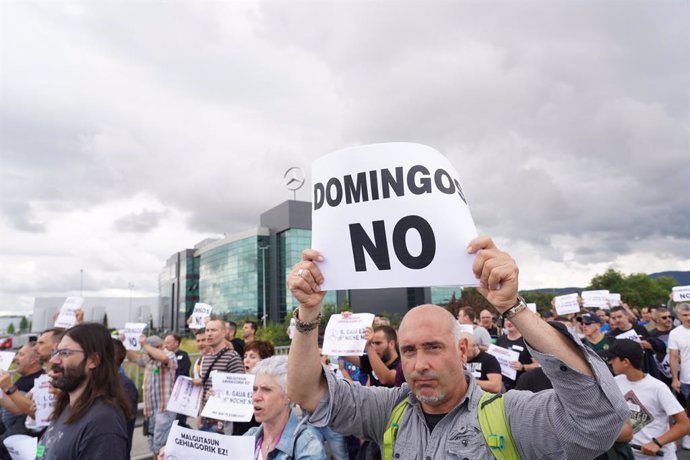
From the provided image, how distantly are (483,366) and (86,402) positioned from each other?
13.0 feet

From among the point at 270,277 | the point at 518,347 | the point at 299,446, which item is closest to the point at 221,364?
the point at 299,446

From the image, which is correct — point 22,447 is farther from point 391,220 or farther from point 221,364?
point 391,220

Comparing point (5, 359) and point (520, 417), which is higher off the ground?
point (5, 359)

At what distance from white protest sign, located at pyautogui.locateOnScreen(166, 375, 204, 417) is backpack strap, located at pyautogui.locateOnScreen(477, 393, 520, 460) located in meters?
4.48

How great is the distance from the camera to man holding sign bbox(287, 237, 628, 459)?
1.65 metres

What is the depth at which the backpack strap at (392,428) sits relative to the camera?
2.09 meters

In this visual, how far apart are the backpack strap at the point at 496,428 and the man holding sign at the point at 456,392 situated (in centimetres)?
2

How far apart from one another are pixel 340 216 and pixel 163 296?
383 feet

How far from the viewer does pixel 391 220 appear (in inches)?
80.7

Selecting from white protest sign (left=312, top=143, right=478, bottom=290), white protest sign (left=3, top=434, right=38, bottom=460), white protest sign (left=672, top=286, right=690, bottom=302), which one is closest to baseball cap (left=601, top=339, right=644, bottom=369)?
white protest sign (left=312, top=143, right=478, bottom=290)

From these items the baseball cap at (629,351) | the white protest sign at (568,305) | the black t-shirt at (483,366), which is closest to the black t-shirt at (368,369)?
the black t-shirt at (483,366)

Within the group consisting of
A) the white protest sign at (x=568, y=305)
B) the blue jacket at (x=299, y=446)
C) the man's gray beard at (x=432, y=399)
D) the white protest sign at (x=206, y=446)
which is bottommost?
the blue jacket at (x=299, y=446)

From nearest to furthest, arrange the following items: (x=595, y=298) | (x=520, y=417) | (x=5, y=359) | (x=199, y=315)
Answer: (x=520, y=417) → (x=5, y=359) → (x=199, y=315) → (x=595, y=298)

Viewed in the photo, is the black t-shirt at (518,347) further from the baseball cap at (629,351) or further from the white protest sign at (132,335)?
the white protest sign at (132,335)
